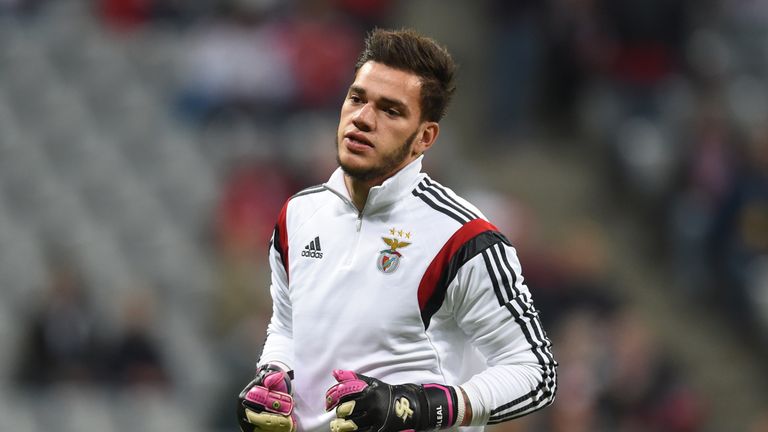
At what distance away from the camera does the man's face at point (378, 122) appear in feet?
12.8

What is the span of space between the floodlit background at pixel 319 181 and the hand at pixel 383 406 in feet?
16.2

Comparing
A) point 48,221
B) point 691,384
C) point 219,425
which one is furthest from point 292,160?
point 691,384

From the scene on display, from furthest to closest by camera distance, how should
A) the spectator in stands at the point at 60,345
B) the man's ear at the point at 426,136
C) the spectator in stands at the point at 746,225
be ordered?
the spectator in stands at the point at 746,225
the spectator in stands at the point at 60,345
the man's ear at the point at 426,136

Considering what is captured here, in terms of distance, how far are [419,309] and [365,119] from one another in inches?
22.0

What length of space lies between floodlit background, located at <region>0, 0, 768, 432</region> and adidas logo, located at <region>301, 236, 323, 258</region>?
477 centimetres

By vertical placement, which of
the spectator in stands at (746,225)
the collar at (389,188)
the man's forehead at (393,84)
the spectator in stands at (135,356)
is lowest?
the spectator in stands at (135,356)

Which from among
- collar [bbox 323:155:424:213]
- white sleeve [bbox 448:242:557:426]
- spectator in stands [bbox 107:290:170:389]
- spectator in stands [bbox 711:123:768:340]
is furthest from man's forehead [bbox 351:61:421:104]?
spectator in stands [bbox 711:123:768:340]

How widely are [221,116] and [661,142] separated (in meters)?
3.85

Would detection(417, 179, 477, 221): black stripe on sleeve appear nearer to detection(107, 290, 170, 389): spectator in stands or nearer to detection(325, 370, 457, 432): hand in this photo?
detection(325, 370, 457, 432): hand

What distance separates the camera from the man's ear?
4.01 metres

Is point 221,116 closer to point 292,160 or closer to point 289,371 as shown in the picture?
point 292,160

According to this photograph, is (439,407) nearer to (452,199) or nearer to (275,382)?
(275,382)

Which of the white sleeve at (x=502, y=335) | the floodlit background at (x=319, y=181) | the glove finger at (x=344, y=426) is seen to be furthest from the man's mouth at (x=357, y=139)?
the floodlit background at (x=319, y=181)

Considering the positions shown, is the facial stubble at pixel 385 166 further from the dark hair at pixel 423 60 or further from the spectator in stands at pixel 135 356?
the spectator in stands at pixel 135 356
